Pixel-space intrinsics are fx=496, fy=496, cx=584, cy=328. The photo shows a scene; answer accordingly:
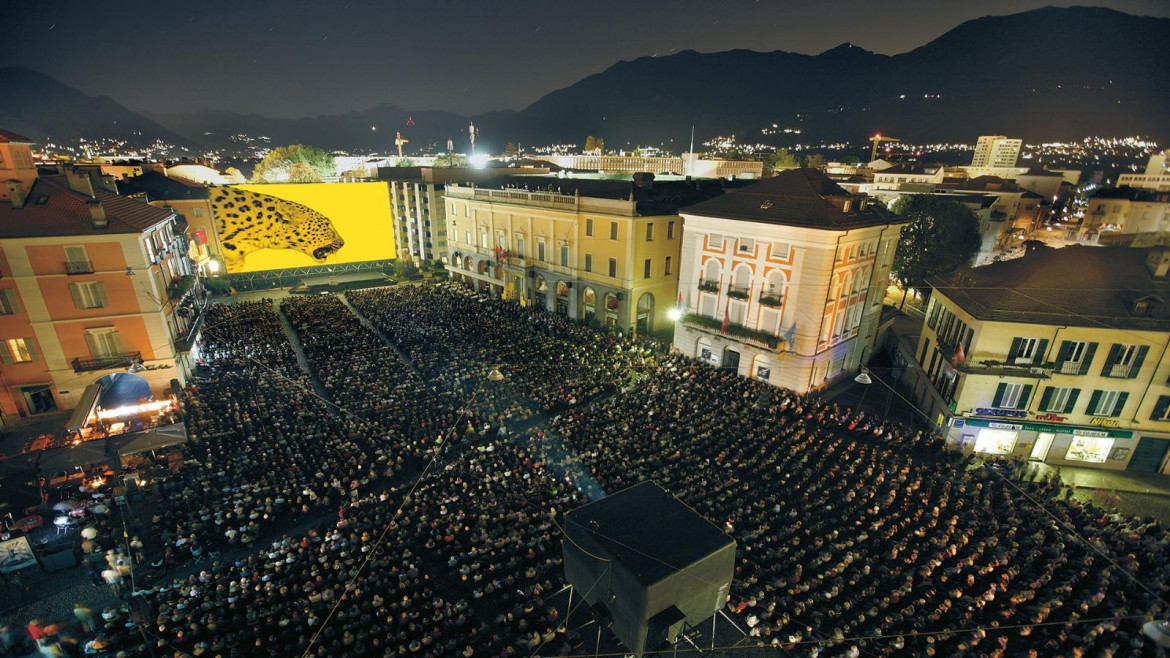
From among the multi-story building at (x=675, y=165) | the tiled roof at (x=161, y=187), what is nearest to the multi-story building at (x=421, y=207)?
the tiled roof at (x=161, y=187)

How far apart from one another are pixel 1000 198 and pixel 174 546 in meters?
87.4

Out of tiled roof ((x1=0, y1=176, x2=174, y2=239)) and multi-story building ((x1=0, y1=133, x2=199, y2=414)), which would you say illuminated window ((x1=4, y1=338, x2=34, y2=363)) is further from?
tiled roof ((x1=0, y1=176, x2=174, y2=239))

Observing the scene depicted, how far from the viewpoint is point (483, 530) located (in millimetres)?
18250

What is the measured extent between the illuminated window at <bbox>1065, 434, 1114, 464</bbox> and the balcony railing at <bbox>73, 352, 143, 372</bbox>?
51636 millimetres

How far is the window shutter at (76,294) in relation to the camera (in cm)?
2736

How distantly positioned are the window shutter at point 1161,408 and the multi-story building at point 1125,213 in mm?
48280

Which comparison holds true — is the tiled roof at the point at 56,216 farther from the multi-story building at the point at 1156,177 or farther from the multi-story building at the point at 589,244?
the multi-story building at the point at 1156,177

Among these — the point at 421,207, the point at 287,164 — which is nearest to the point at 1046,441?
the point at 421,207

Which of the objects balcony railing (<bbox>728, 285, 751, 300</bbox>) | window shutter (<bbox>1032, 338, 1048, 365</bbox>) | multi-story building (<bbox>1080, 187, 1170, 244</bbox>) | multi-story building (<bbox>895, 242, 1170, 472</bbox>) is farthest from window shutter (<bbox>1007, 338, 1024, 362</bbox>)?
multi-story building (<bbox>1080, 187, 1170, 244</bbox>)

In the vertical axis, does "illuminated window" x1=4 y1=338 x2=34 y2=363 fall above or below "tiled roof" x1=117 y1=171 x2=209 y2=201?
below

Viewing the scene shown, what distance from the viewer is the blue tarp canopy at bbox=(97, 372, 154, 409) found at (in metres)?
25.2

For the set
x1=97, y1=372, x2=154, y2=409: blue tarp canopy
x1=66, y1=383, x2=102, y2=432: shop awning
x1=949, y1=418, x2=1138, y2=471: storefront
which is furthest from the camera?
x1=97, y1=372, x2=154, y2=409: blue tarp canopy

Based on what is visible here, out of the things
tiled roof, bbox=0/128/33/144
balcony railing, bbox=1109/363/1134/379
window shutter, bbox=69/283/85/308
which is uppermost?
tiled roof, bbox=0/128/33/144

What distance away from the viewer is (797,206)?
99.5 feet
